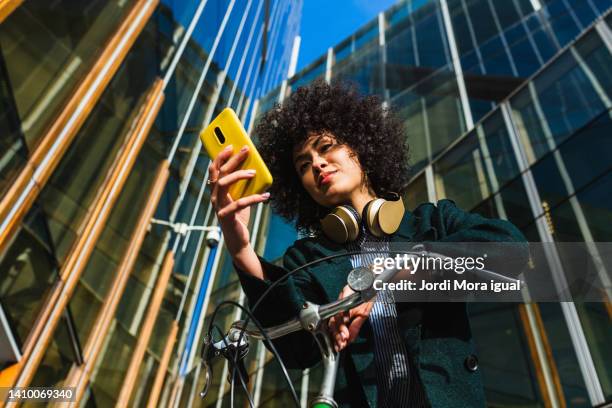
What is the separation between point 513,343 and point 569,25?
209 inches

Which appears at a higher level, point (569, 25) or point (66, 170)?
point (569, 25)

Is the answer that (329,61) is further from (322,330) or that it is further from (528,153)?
(322,330)

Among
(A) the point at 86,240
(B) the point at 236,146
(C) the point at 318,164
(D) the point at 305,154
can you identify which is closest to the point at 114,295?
(A) the point at 86,240

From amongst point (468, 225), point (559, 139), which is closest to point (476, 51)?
point (559, 139)

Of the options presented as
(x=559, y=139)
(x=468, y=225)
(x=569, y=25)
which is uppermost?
(x=569, y=25)

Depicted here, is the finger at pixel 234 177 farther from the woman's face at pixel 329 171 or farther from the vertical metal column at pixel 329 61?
the vertical metal column at pixel 329 61

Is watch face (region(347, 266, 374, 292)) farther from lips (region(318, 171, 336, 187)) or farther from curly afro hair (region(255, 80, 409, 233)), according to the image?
curly afro hair (region(255, 80, 409, 233))

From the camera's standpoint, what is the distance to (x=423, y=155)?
29.1 ft

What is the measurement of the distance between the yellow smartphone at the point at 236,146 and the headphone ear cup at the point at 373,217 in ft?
1.11

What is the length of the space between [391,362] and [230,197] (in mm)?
680

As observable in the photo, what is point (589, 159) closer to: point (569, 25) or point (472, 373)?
point (569, 25)

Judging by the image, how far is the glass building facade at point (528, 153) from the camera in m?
4.68

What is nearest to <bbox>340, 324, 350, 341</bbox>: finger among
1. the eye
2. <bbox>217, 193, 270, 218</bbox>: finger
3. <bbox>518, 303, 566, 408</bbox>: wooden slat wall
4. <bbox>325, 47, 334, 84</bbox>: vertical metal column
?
<bbox>217, 193, 270, 218</bbox>: finger

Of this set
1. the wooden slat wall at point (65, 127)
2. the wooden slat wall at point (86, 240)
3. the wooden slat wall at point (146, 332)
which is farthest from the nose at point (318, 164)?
the wooden slat wall at point (146, 332)
